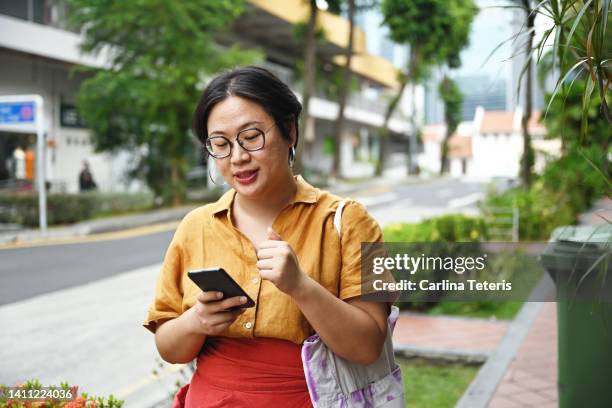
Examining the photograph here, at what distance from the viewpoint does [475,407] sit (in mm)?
3752

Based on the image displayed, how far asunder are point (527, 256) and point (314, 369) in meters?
6.20

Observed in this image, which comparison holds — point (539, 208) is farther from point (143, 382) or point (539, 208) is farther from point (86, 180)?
point (86, 180)

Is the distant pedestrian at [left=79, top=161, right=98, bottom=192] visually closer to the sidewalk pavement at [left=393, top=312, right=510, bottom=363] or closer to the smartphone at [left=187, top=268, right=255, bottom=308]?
the sidewalk pavement at [left=393, top=312, right=510, bottom=363]

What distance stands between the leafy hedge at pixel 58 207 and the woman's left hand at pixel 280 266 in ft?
46.1

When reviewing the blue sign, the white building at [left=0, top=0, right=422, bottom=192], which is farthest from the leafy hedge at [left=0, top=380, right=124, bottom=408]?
the blue sign

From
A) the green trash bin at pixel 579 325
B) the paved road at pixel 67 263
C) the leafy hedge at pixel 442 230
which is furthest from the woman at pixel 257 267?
the paved road at pixel 67 263

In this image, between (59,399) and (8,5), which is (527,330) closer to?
(59,399)

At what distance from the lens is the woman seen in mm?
1600

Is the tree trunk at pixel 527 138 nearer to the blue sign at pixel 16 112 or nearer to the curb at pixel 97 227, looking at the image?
the curb at pixel 97 227

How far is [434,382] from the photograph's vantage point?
15.1 feet

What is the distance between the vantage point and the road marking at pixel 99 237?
12.1 m

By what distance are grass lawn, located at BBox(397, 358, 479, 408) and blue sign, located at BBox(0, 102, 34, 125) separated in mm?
10468

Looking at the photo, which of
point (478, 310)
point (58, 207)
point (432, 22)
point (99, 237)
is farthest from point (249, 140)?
point (58, 207)

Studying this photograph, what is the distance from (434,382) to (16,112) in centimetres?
1133
